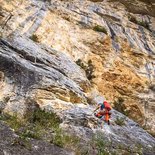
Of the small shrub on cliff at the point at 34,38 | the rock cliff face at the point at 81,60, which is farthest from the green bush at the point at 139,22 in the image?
the small shrub on cliff at the point at 34,38

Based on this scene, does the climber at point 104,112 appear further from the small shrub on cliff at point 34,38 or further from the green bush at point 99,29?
the green bush at point 99,29

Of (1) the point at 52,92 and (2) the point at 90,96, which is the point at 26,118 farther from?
(2) the point at 90,96

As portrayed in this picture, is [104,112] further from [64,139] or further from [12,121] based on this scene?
[12,121]

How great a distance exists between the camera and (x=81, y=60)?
A: 22641mm

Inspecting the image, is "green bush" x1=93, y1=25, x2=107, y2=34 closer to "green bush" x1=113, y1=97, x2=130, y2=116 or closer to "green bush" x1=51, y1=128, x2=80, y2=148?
"green bush" x1=113, y1=97, x2=130, y2=116

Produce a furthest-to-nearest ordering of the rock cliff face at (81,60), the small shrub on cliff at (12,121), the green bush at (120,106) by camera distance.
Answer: the green bush at (120,106), the rock cliff face at (81,60), the small shrub on cliff at (12,121)

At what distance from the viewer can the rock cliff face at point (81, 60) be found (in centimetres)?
1566

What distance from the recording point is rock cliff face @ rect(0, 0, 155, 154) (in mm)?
15664

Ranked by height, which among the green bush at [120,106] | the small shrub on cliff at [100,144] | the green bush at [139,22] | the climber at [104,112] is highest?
the green bush at [139,22]

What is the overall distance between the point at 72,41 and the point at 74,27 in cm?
181

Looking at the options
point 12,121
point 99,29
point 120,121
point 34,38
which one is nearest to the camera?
point 12,121

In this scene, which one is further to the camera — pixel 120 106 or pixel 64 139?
pixel 120 106

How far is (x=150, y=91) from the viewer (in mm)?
23875

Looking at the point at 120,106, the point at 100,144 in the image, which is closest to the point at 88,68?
the point at 120,106
